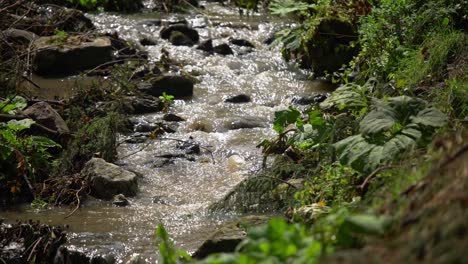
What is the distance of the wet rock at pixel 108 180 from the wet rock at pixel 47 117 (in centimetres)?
84

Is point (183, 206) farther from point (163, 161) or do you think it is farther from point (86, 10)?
point (86, 10)

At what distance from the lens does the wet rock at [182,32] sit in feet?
40.2

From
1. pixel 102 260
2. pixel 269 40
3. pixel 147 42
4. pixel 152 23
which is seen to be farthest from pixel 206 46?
pixel 102 260

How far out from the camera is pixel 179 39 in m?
12.1

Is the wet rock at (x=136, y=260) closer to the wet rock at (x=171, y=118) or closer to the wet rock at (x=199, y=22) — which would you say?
the wet rock at (x=171, y=118)

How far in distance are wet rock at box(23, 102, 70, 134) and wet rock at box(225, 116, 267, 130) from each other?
1.86 meters

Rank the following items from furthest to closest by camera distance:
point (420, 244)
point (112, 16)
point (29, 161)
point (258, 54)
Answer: point (112, 16), point (258, 54), point (29, 161), point (420, 244)

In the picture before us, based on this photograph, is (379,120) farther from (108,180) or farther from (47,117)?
(47,117)

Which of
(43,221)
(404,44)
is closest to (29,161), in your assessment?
(43,221)

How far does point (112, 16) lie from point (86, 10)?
589mm

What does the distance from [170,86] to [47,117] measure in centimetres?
230

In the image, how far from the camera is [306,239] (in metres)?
2.76

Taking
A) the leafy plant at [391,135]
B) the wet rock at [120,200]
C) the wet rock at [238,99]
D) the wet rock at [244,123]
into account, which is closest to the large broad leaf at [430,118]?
the leafy plant at [391,135]

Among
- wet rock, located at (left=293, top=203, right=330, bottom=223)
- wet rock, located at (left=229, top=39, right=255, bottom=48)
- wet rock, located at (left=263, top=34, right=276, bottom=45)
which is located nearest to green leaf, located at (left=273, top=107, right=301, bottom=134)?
wet rock, located at (left=293, top=203, right=330, bottom=223)
